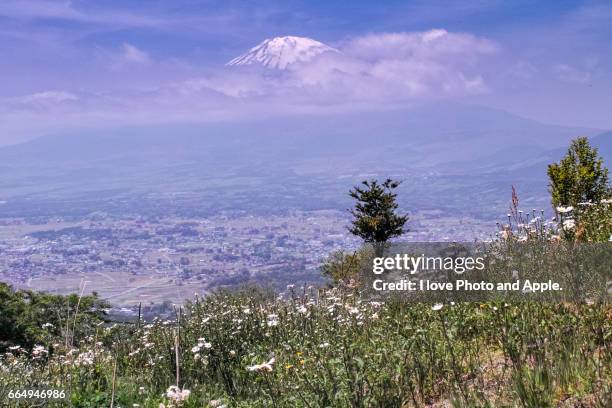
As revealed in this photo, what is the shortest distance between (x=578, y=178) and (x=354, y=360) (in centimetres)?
1742

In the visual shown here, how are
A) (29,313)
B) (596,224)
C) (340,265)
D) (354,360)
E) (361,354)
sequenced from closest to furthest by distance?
(354,360) < (361,354) < (596,224) < (340,265) < (29,313)

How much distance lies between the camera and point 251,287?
11.7m

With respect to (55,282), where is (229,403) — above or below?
above

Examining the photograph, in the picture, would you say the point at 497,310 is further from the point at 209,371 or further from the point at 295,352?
the point at 209,371

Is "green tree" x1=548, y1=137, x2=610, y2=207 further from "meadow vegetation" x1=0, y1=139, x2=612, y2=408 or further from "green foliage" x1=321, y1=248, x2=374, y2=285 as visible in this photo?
"meadow vegetation" x1=0, y1=139, x2=612, y2=408

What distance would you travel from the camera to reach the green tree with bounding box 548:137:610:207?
2070cm

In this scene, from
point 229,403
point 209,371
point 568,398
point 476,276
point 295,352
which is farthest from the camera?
point 476,276

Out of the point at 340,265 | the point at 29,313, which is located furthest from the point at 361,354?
the point at 29,313

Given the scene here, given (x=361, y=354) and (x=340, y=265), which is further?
(x=340, y=265)

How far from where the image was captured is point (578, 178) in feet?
69.5

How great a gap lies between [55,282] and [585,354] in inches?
6081

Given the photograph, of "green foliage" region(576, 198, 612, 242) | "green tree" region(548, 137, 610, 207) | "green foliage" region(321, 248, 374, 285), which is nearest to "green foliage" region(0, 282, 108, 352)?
"green foliage" region(321, 248, 374, 285)

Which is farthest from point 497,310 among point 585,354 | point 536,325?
point 585,354

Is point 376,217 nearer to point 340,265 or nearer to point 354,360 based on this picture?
point 340,265
